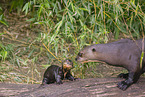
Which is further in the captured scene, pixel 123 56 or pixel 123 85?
pixel 123 56

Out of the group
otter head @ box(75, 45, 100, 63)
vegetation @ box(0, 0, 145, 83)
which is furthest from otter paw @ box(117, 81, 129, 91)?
vegetation @ box(0, 0, 145, 83)

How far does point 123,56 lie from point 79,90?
25.7 inches

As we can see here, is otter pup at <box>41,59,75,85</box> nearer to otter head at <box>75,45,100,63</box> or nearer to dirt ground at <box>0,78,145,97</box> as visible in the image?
dirt ground at <box>0,78,145,97</box>

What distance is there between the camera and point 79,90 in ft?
7.76

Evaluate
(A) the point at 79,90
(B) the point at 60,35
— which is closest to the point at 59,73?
(A) the point at 79,90

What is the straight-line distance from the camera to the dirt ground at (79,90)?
7.65ft

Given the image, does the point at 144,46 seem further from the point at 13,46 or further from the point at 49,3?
the point at 13,46

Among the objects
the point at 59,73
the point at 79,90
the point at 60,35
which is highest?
the point at 60,35

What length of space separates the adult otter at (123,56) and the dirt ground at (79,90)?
0.08m

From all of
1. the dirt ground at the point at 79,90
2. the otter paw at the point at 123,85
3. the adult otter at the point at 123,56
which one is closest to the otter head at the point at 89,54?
the adult otter at the point at 123,56

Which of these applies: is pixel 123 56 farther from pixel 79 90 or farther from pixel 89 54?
pixel 79 90

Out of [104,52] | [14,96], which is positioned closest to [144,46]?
[104,52]

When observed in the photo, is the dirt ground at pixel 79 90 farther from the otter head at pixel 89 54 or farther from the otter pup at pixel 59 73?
the otter head at pixel 89 54

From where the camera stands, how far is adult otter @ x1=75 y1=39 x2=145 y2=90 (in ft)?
8.14
